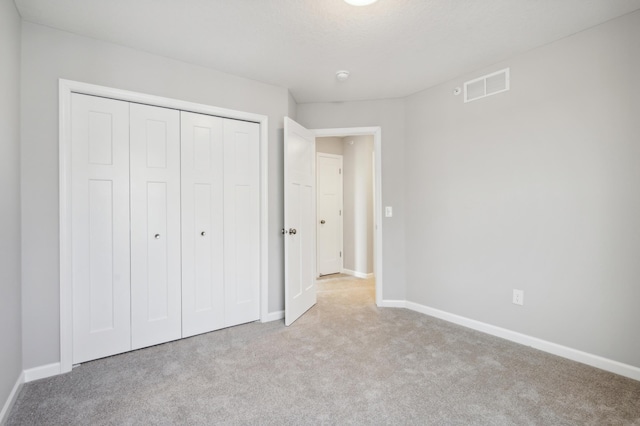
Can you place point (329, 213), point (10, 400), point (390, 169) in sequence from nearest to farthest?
point (10, 400) → point (390, 169) → point (329, 213)

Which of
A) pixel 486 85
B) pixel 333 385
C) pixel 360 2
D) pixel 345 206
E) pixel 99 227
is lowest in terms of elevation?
pixel 333 385

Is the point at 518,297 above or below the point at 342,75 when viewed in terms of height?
below

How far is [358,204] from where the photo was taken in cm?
522

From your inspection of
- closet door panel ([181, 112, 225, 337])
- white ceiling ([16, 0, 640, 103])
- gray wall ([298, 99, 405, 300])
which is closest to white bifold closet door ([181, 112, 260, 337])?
closet door panel ([181, 112, 225, 337])

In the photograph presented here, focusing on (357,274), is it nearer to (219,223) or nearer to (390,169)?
(390,169)

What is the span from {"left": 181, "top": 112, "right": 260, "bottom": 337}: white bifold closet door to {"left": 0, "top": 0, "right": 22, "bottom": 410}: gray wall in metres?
1.03

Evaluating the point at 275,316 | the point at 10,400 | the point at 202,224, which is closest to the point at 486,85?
the point at 202,224

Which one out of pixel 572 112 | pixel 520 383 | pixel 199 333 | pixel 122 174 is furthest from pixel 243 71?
pixel 520 383

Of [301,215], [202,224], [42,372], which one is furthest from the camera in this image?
[301,215]

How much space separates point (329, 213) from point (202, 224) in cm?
275

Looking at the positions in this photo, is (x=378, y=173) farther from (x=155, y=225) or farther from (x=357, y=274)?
(x=155, y=225)

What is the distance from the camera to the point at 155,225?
2.56m

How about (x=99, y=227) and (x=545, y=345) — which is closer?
(x=99, y=227)

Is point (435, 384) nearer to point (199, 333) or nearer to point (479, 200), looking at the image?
point (479, 200)
